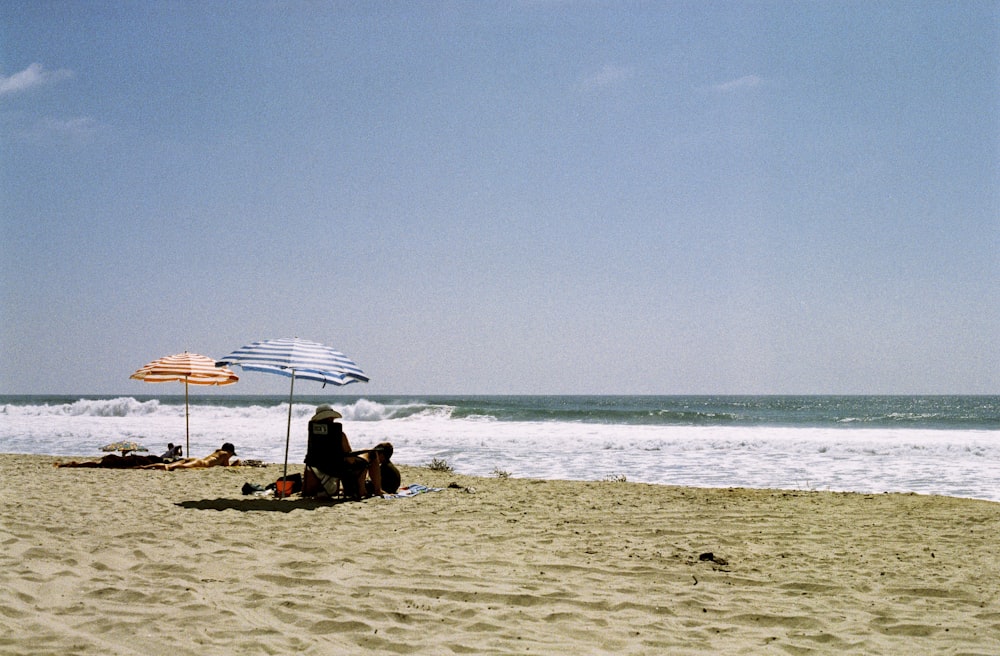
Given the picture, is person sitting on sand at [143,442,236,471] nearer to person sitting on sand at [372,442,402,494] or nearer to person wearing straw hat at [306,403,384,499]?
person wearing straw hat at [306,403,384,499]

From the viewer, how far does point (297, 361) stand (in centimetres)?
911

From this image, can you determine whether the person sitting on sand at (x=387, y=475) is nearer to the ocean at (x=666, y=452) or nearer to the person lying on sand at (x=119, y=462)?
the ocean at (x=666, y=452)

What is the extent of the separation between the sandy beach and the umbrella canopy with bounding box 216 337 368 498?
1.65 m

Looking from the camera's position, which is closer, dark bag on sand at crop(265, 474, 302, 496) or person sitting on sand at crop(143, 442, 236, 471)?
dark bag on sand at crop(265, 474, 302, 496)

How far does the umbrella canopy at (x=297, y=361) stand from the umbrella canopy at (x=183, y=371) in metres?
3.23

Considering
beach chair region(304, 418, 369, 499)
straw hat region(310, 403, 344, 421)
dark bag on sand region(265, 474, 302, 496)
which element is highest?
straw hat region(310, 403, 344, 421)

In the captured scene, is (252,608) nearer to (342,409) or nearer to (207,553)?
(207,553)

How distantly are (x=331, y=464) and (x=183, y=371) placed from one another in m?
4.71

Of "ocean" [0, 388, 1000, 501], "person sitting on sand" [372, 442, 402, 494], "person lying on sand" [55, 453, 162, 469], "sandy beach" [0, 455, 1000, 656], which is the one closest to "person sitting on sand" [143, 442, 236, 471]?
"person lying on sand" [55, 453, 162, 469]

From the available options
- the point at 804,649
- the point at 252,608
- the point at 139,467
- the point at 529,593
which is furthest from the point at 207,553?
the point at 139,467

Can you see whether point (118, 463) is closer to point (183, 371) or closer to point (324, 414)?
point (183, 371)

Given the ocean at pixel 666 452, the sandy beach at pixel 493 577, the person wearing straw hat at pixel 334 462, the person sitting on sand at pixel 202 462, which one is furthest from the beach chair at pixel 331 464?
the person sitting on sand at pixel 202 462

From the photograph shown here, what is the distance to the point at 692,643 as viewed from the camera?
155 inches

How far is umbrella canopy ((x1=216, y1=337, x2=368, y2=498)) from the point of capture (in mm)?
9055
